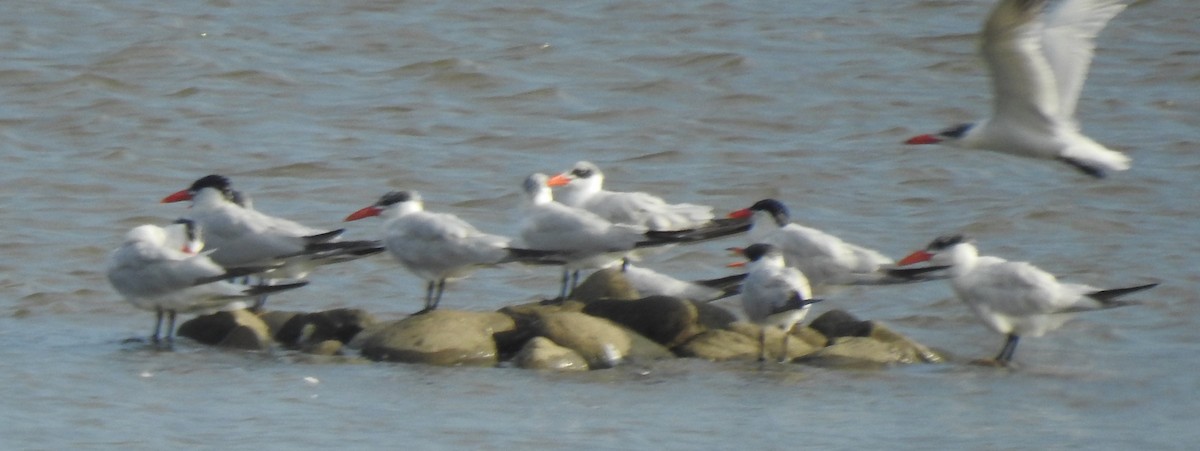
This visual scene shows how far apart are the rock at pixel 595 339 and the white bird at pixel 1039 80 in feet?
5.53

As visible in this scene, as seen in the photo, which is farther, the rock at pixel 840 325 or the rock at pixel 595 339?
the rock at pixel 840 325

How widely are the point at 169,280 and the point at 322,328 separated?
70 cm

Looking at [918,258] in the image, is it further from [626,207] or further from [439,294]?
[439,294]

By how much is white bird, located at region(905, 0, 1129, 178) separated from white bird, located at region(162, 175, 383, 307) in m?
2.70

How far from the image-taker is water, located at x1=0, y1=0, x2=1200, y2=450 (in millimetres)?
7516

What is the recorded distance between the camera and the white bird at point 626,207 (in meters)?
9.66

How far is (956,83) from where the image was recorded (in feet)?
54.0

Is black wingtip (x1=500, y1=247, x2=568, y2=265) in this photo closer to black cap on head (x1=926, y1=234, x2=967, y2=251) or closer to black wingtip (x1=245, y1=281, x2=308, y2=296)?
black wingtip (x1=245, y1=281, x2=308, y2=296)

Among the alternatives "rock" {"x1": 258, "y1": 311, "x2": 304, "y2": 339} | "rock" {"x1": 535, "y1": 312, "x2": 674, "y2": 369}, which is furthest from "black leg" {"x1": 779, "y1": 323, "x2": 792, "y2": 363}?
"rock" {"x1": 258, "y1": 311, "x2": 304, "y2": 339}

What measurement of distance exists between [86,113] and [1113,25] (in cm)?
886

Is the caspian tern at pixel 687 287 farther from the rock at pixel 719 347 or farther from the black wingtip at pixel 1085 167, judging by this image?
the black wingtip at pixel 1085 167

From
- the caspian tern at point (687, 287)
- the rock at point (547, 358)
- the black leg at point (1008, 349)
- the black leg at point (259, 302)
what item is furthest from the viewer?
the black leg at point (259, 302)

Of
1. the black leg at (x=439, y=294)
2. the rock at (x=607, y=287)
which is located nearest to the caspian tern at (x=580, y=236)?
the rock at (x=607, y=287)

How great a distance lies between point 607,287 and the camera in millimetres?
9492
